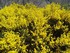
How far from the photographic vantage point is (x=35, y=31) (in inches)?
308

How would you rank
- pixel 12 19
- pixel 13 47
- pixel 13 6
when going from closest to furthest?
pixel 13 47
pixel 12 19
pixel 13 6

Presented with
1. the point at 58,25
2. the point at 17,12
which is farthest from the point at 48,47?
the point at 17,12

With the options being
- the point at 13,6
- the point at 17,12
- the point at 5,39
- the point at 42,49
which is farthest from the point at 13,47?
the point at 13,6

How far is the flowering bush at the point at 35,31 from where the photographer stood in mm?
7574

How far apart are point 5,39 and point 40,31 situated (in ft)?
3.28

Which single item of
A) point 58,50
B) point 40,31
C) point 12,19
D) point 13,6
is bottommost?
point 58,50

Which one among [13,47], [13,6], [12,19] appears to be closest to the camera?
[13,47]

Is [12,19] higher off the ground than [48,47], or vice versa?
[12,19]

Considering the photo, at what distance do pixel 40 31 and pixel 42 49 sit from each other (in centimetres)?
55

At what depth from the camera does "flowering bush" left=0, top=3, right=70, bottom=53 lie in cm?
757

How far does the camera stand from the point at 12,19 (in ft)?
26.5

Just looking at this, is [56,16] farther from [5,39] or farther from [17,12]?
[5,39]

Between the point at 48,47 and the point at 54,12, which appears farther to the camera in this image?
the point at 54,12

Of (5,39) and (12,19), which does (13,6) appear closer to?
(12,19)
